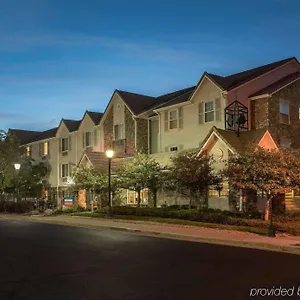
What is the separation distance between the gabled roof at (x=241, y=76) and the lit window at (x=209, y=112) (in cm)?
164

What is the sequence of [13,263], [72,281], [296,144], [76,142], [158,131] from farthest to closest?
[76,142] < [158,131] < [296,144] < [13,263] < [72,281]

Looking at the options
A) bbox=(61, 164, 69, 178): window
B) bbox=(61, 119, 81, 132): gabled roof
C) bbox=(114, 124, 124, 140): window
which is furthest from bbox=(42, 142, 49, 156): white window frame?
bbox=(114, 124, 124, 140): window

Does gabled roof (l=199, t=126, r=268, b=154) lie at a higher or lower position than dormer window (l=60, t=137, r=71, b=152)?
lower

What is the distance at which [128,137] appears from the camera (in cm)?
3947

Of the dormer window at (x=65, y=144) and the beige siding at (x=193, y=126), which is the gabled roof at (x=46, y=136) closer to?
the dormer window at (x=65, y=144)

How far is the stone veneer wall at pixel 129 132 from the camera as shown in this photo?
39.0 meters

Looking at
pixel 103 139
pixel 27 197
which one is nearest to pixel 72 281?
pixel 103 139

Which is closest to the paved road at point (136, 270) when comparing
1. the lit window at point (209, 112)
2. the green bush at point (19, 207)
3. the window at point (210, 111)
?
the window at point (210, 111)

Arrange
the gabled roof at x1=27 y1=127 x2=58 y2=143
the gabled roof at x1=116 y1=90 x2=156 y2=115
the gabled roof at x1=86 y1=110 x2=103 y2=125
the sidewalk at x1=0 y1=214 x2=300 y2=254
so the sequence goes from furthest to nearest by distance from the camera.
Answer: the gabled roof at x1=27 y1=127 x2=58 y2=143
the gabled roof at x1=86 y1=110 x2=103 y2=125
the gabled roof at x1=116 y1=90 x2=156 y2=115
the sidewalk at x1=0 y1=214 x2=300 y2=254

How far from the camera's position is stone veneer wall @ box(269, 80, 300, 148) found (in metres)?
30.8

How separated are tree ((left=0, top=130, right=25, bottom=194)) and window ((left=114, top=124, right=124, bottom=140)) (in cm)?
1054

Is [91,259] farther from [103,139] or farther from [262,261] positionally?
[103,139]

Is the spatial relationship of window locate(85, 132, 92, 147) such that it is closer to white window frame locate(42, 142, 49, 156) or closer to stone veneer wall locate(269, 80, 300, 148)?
white window frame locate(42, 142, 49, 156)

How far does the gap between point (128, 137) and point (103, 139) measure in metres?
3.77
